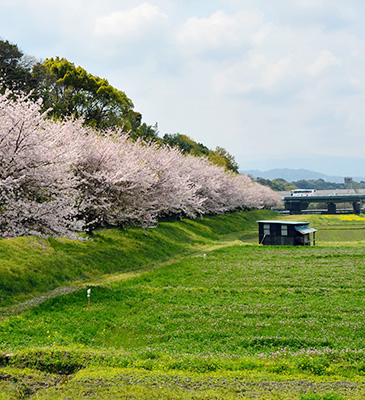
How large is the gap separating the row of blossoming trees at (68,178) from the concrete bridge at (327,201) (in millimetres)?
95883

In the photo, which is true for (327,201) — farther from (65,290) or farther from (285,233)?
(65,290)

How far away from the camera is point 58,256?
26688 mm

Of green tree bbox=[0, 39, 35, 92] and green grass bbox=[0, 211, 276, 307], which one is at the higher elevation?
green tree bbox=[0, 39, 35, 92]

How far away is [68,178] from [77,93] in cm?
4495

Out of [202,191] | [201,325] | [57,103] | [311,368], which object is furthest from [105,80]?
[311,368]

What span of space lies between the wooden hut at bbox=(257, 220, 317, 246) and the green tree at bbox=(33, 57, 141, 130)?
31958 millimetres

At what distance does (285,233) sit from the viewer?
44.3m

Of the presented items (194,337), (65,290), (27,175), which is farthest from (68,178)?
(194,337)

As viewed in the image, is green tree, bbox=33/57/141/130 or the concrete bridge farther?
the concrete bridge

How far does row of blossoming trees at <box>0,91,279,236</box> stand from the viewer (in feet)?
69.5

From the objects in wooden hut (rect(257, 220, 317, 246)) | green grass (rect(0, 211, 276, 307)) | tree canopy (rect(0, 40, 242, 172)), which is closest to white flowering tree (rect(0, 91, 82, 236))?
green grass (rect(0, 211, 276, 307))

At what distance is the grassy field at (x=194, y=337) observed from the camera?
11.1 metres

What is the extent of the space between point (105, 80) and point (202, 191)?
2597 centimetres

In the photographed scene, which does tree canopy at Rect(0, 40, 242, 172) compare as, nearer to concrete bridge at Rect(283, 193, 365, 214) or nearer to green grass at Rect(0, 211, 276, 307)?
green grass at Rect(0, 211, 276, 307)
